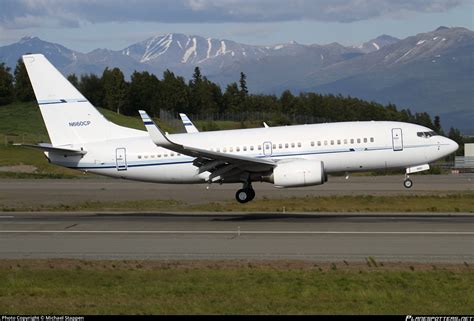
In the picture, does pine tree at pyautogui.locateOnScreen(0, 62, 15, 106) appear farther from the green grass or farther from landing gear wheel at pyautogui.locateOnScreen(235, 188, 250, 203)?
landing gear wheel at pyautogui.locateOnScreen(235, 188, 250, 203)

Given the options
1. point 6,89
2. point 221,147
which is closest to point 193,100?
point 6,89

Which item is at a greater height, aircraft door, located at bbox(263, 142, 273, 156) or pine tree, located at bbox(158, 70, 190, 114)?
pine tree, located at bbox(158, 70, 190, 114)

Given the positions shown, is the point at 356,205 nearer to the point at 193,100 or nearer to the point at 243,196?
the point at 243,196

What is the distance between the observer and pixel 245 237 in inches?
952

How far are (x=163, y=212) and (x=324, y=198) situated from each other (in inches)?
383

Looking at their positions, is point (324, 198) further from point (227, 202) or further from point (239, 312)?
point (239, 312)

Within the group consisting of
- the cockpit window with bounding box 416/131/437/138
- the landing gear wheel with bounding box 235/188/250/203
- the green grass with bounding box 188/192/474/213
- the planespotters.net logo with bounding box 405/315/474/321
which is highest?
the cockpit window with bounding box 416/131/437/138

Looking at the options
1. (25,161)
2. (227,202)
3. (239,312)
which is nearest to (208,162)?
(227,202)

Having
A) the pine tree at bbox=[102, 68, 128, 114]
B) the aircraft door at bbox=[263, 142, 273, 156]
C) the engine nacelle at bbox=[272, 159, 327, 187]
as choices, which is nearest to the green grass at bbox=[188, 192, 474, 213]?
the aircraft door at bbox=[263, 142, 273, 156]

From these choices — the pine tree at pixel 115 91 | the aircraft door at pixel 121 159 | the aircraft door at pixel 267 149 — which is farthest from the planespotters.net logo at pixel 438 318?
the pine tree at pixel 115 91

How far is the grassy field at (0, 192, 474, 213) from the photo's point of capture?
35375 mm

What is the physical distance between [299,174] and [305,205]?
781 cm

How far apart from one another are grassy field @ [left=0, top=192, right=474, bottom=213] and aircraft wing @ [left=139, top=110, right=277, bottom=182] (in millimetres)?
3404

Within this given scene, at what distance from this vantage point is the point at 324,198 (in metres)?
41.4
